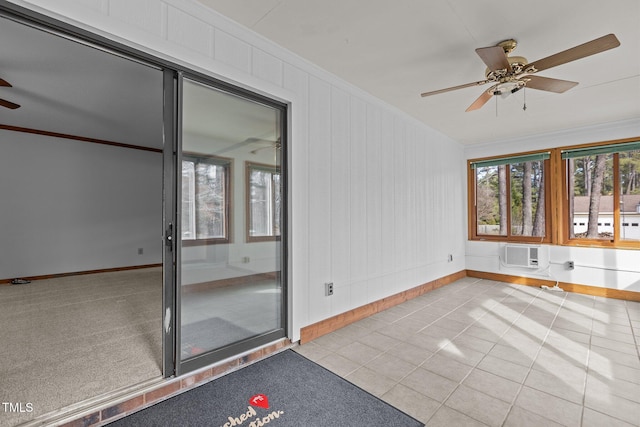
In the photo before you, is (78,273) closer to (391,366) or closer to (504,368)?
(391,366)

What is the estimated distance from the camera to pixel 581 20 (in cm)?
218

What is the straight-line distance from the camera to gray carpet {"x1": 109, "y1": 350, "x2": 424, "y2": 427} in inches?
68.0

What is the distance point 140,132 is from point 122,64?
2.69 metres

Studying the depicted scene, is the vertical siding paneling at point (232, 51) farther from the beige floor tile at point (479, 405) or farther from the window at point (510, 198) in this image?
the window at point (510, 198)

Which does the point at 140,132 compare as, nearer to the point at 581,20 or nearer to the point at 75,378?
the point at 75,378

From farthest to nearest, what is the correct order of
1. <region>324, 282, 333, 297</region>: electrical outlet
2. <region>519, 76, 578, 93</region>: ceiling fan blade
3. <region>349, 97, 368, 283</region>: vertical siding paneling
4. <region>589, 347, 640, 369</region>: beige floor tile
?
1. <region>349, 97, 368, 283</region>: vertical siding paneling
2. <region>324, 282, 333, 297</region>: electrical outlet
3. <region>519, 76, 578, 93</region>: ceiling fan blade
4. <region>589, 347, 640, 369</region>: beige floor tile

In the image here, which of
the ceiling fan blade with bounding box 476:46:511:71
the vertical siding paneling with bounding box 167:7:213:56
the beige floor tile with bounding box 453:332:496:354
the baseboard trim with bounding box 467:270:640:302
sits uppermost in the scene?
the vertical siding paneling with bounding box 167:7:213:56

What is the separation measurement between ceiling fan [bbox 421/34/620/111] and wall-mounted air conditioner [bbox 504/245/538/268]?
3.34 metres

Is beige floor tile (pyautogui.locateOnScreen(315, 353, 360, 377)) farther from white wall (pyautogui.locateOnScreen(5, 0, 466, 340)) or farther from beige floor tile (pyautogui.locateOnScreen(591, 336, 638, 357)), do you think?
beige floor tile (pyautogui.locateOnScreen(591, 336, 638, 357))

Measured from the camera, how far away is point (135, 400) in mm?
1823

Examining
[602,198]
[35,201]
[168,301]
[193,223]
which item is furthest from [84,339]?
[602,198]

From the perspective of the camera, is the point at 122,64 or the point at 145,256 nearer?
the point at 122,64

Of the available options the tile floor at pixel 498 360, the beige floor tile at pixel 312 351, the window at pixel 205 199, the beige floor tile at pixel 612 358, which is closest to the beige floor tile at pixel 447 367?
the tile floor at pixel 498 360

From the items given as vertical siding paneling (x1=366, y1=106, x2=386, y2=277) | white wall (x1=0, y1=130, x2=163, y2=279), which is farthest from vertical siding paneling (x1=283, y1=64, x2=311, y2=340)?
white wall (x1=0, y1=130, x2=163, y2=279)
